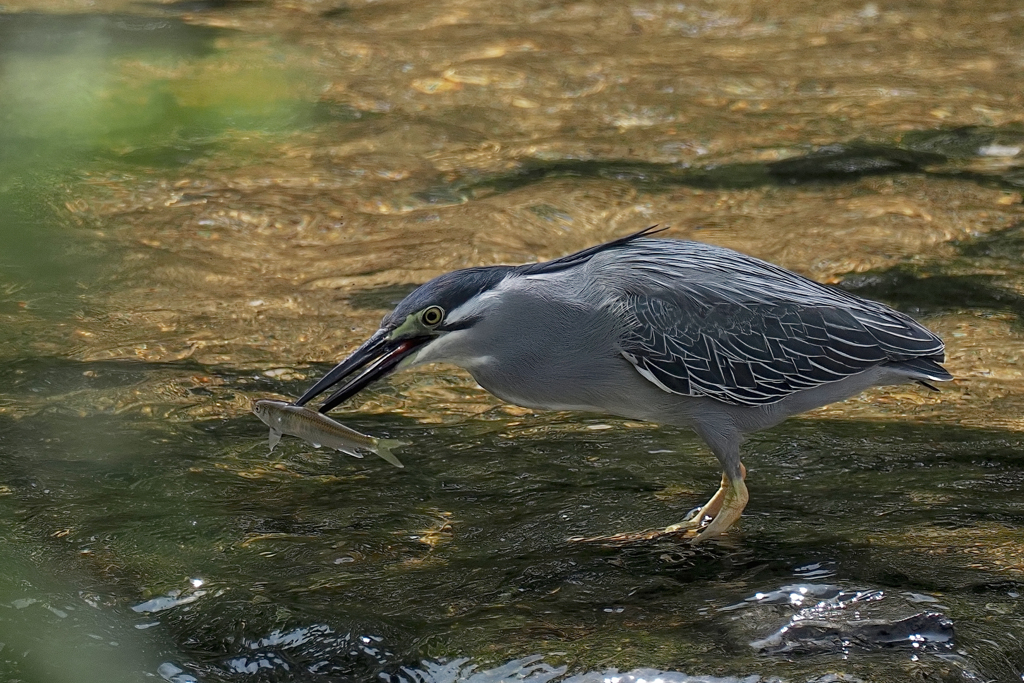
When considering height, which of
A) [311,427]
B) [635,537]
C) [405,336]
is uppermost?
[405,336]

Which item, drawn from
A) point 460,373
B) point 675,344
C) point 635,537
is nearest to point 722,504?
point 635,537

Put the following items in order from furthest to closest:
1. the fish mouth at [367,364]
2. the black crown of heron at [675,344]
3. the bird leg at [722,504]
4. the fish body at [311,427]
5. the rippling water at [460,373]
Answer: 1. the black crown of heron at [675,344]
2. the bird leg at [722,504]
3. the fish mouth at [367,364]
4. the fish body at [311,427]
5. the rippling water at [460,373]

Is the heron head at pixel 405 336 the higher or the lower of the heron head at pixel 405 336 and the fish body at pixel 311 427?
the higher

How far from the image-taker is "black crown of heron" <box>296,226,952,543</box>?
4273 millimetres

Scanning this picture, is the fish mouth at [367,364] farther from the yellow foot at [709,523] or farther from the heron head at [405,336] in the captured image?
the yellow foot at [709,523]

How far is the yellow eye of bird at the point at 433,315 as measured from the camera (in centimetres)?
407

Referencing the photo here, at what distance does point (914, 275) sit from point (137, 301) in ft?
13.6

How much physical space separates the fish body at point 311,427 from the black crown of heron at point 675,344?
0.39m

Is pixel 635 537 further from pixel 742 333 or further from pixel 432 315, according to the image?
pixel 432 315

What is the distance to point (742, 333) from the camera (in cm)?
445

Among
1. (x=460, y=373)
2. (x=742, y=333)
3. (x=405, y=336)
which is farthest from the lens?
(x=460, y=373)

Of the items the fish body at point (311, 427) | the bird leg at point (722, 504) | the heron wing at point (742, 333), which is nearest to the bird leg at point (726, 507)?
the bird leg at point (722, 504)

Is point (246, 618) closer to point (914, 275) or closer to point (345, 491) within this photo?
point (345, 491)

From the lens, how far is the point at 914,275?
6.55m
